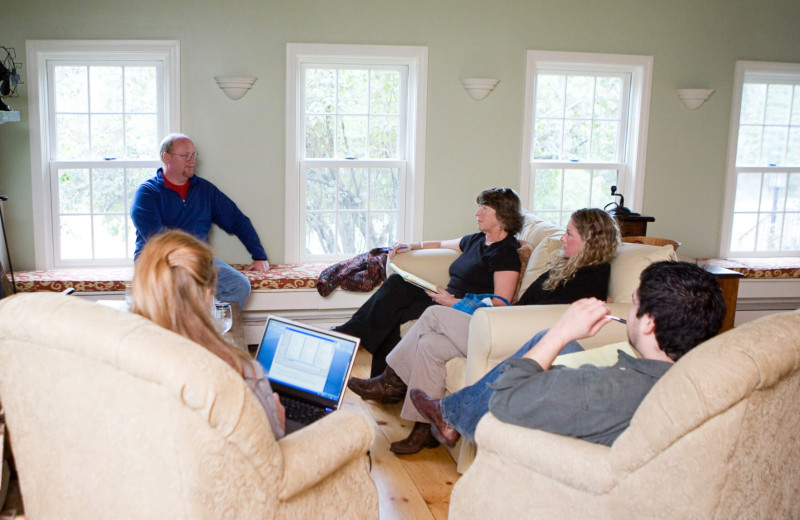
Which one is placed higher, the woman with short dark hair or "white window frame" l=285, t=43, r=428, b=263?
"white window frame" l=285, t=43, r=428, b=263

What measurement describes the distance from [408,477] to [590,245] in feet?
4.11

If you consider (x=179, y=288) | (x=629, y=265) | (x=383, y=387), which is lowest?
(x=383, y=387)

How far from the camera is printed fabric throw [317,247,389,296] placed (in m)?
4.61

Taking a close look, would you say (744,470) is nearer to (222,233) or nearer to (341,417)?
(341,417)

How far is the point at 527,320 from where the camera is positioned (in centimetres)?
288

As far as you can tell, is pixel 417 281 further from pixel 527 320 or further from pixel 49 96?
pixel 49 96

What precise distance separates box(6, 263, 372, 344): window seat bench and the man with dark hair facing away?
2.89 metres

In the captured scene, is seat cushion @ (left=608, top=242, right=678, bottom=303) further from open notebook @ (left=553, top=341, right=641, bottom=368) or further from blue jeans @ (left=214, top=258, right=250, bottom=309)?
blue jeans @ (left=214, top=258, right=250, bottom=309)

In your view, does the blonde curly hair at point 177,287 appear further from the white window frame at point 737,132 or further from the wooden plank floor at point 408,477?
the white window frame at point 737,132

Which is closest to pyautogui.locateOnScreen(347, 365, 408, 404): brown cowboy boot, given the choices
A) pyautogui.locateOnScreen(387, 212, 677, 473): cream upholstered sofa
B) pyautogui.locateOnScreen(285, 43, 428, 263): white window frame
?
pyautogui.locateOnScreen(387, 212, 677, 473): cream upholstered sofa

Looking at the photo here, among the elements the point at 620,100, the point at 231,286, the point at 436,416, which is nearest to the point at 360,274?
the point at 231,286

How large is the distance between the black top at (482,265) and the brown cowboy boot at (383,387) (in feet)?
2.01

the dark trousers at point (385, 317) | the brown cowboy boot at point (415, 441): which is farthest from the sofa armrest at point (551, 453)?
the dark trousers at point (385, 317)

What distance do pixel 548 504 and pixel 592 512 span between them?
0.13 meters
